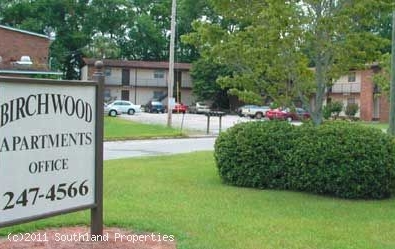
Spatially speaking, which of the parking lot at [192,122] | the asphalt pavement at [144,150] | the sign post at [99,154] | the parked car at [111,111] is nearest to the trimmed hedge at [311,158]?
the sign post at [99,154]

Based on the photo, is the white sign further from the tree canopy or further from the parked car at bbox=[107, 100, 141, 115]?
the parked car at bbox=[107, 100, 141, 115]

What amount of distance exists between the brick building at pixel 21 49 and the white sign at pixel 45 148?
25.1m

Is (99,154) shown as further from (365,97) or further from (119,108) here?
(365,97)

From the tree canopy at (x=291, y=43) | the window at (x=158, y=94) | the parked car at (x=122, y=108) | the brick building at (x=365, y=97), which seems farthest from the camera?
the window at (x=158, y=94)

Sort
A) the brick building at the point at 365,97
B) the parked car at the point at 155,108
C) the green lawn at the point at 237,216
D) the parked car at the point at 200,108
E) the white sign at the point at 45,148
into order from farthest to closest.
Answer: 1. the parked car at the point at 200,108
2. the parked car at the point at 155,108
3. the brick building at the point at 365,97
4. the green lawn at the point at 237,216
5. the white sign at the point at 45,148

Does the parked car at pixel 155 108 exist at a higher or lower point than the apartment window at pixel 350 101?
lower

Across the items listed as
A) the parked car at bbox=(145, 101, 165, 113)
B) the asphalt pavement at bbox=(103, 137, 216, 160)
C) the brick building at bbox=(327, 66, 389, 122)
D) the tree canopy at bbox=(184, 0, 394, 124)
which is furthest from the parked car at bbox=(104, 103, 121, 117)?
the tree canopy at bbox=(184, 0, 394, 124)

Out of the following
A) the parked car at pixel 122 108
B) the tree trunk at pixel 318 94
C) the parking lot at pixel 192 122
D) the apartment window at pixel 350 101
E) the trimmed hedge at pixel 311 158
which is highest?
the tree trunk at pixel 318 94

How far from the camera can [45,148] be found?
5520 millimetres

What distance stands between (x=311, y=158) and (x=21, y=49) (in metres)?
27.7

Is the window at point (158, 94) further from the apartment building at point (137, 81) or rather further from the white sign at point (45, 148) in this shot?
the white sign at point (45, 148)

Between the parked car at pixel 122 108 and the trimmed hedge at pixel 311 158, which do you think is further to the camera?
the parked car at pixel 122 108

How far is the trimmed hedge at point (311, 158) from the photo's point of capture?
9711 mm

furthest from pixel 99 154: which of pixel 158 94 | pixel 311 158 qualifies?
pixel 158 94
